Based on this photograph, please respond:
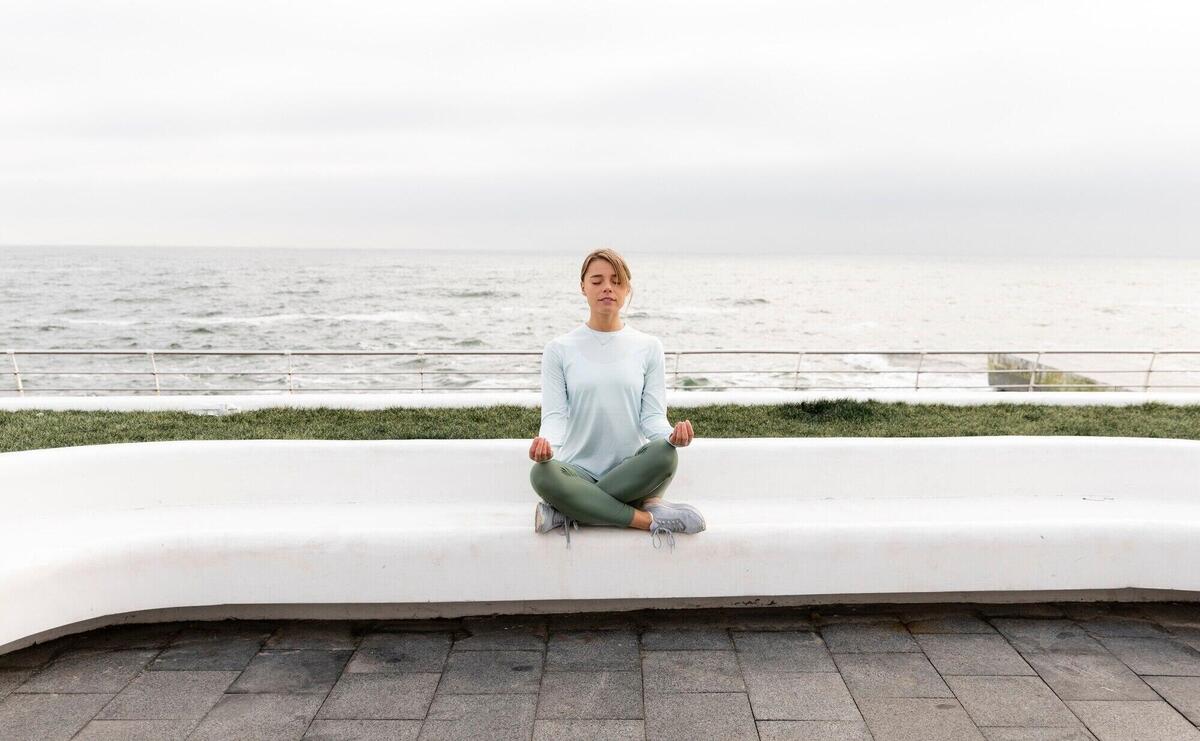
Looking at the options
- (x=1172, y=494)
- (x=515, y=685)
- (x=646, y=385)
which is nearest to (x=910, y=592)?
(x=646, y=385)

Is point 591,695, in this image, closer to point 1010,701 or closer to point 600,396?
point 600,396

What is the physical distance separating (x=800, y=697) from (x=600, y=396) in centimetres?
112

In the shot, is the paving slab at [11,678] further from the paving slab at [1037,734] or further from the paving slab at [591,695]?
the paving slab at [1037,734]

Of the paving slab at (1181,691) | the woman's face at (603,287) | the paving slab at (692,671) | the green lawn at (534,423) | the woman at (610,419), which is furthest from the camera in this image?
the green lawn at (534,423)

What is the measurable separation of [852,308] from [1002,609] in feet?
119

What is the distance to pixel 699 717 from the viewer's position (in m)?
1.79

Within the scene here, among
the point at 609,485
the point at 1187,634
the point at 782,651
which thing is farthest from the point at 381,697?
the point at 1187,634

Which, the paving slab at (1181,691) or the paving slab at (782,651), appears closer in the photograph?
the paving slab at (1181,691)

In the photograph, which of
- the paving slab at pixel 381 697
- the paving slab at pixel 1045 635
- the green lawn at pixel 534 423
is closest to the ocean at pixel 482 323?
the green lawn at pixel 534 423

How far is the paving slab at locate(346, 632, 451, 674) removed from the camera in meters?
2.01

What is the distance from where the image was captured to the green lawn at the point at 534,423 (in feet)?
15.5

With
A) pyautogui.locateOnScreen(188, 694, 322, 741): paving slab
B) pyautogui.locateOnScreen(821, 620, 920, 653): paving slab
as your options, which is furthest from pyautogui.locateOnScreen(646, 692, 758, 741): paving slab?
pyautogui.locateOnScreen(188, 694, 322, 741): paving slab

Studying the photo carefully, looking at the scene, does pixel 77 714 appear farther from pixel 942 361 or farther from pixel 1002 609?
pixel 942 361

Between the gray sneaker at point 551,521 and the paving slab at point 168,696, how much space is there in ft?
3.24
